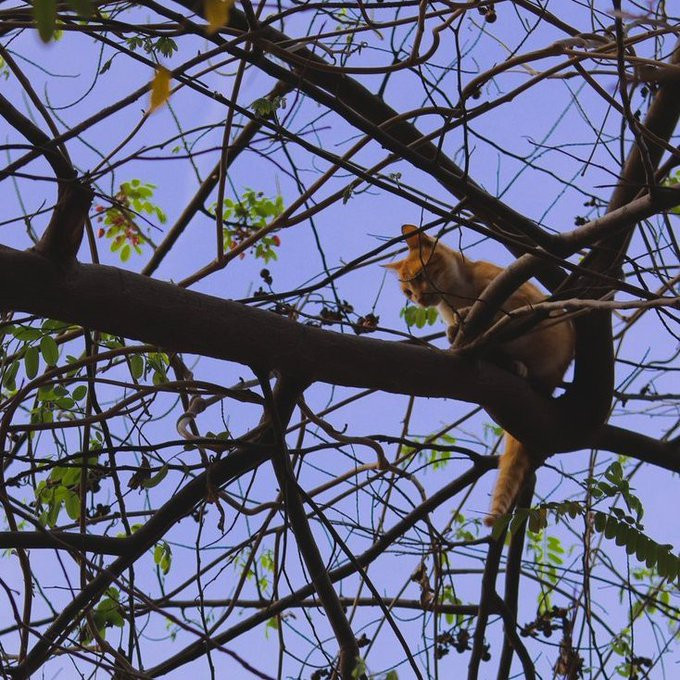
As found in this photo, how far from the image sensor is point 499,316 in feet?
12.1

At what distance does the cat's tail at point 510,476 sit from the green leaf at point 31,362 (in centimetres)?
189

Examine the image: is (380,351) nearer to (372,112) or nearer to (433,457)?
(372,112)

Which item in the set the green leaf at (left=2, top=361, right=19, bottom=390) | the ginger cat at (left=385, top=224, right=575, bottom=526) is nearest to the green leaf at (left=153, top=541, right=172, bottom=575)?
the green leaf at (left=2, top=361, right=19, bottom=390)

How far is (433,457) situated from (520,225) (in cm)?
281

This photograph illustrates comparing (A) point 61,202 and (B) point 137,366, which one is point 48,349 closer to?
(B) point 137,366

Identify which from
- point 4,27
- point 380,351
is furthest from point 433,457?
point 4,27

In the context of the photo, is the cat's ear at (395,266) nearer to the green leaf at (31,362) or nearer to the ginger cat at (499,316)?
the ginger cat at (499,316)

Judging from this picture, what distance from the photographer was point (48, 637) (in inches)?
99.0

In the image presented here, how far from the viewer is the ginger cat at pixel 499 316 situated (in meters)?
3.57

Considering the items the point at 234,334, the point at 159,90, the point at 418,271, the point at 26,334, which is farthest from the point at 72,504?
the point at 418,271

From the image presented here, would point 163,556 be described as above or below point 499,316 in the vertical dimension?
below

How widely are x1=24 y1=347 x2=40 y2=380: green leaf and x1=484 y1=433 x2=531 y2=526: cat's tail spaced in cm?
189

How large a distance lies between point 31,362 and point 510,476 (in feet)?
6.44

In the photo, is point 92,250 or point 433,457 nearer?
point 92,250
